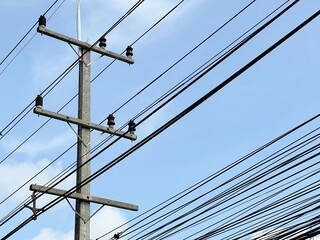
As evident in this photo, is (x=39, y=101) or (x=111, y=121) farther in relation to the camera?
(x=111, y=121)

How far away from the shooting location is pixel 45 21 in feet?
62.3

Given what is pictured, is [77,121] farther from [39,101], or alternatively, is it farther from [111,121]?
[39,101]

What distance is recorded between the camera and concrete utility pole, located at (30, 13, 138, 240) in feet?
57.8

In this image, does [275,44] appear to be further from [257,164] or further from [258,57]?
[257,164]

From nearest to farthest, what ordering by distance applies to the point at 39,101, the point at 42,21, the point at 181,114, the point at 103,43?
the point at 181,114
the point at 39,101
the point at 42,21
the point at 103,43

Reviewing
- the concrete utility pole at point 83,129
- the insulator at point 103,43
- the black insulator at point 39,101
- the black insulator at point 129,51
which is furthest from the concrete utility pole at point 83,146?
the black insulator at point 129,51

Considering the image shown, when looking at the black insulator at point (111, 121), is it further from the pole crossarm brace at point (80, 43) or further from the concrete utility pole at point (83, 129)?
the pole crossarm brace at point (80, 43)

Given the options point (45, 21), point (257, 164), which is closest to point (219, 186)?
point (257, 164)

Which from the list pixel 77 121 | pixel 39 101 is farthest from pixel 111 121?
pixel 39 101

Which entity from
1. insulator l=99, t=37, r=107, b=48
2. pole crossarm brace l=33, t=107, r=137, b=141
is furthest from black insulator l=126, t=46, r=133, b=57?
pole crossarm brace l=33, t=107, r=137, b=141

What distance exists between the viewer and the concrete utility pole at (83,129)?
1762 centimetres

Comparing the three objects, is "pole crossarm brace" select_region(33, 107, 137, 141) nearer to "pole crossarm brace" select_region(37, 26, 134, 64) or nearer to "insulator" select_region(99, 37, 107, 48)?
"pole crossarm brace" select_region(37, 26, 134, 64)

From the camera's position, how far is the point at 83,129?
733 inches

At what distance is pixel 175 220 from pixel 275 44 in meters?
6.11
